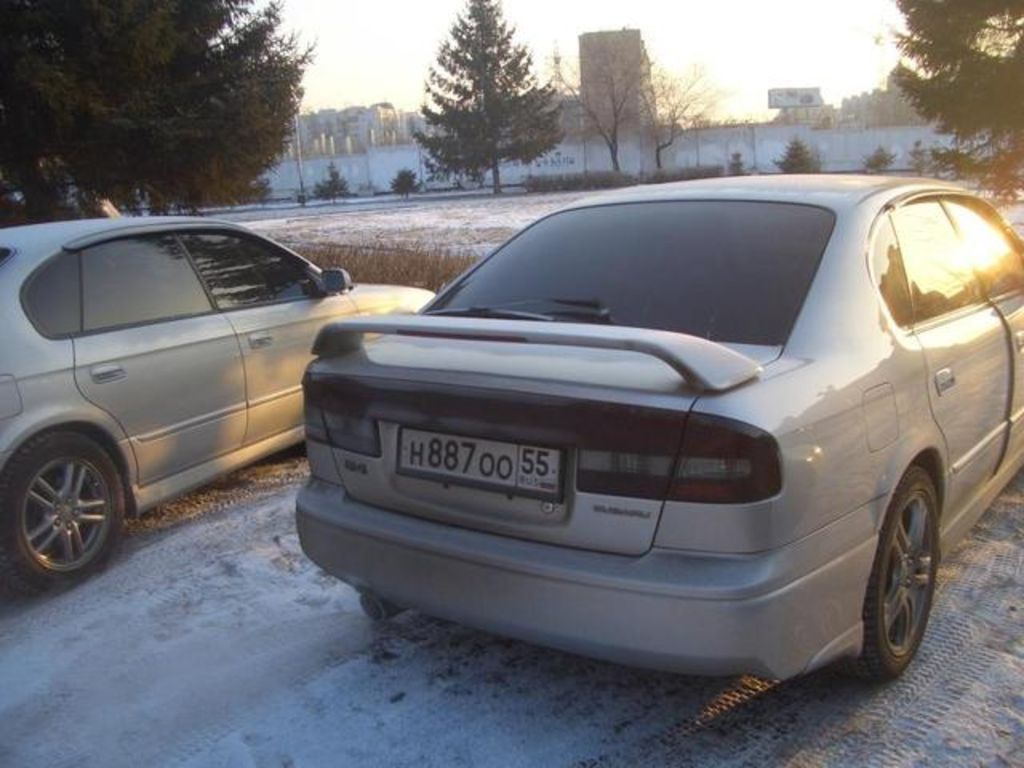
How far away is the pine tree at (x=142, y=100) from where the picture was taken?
12.1 meters

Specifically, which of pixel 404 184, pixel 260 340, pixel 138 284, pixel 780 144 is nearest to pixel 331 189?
pixel 404 184

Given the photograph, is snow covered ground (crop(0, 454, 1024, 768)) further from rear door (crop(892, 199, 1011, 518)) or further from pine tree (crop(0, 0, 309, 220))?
pine tree (crop(0, 0, 309, 220))

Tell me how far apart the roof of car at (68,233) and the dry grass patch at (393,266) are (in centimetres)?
612

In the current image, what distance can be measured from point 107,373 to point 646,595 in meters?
2.93

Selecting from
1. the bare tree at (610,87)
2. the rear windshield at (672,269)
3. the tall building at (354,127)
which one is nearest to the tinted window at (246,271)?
the rear windshield at (672,269)

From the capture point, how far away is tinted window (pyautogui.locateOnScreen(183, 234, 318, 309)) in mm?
5309

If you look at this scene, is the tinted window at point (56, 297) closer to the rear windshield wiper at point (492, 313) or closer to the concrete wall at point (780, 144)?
the rear windshield wiper at point (492, 313)

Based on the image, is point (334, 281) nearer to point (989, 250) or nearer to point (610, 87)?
point (989, 250)

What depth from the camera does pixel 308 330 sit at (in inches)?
224

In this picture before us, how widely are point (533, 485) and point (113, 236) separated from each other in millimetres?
3049

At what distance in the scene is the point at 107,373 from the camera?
4.44 metres

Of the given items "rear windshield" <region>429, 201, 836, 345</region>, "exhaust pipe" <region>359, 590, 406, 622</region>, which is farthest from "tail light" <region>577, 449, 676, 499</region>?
"exhaust pipe" <region>359, 590, 406, 622</region>

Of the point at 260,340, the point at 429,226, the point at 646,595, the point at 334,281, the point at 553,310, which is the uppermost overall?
the point at 553,310

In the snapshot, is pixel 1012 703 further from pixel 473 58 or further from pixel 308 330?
pixel 473 58
